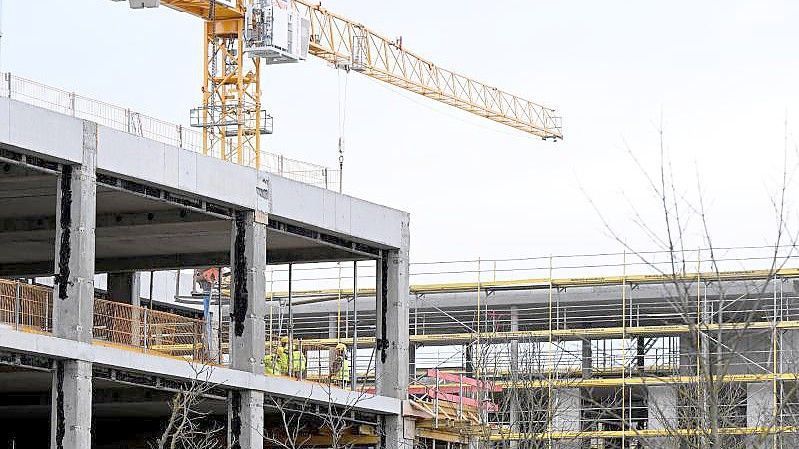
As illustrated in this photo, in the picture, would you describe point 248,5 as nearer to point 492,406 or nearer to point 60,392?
point 492,406

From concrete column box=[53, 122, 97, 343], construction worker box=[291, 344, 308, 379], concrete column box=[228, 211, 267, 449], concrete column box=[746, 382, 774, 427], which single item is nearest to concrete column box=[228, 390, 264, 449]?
concrete column box=[228, 211, 267, 449]

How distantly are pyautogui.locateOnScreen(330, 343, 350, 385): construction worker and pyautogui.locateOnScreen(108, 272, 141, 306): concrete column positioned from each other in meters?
6.43

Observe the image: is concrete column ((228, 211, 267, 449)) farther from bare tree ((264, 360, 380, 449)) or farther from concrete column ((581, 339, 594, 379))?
concrete column ((581, 339, 594, 379))

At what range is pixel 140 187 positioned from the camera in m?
36.3

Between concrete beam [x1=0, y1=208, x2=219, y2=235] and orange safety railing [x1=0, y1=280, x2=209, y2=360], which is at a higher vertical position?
concrete beam [x1=0, y1=208, x2=219, y2=235]

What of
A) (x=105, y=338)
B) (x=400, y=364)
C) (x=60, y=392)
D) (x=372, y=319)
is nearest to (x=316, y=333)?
(x=372, y=319)

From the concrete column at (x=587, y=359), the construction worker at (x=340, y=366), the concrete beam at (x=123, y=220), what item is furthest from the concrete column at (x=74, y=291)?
the concrete column at (x=587, y=359)

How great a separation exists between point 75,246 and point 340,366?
13.9 meters

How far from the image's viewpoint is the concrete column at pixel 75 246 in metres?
34.0

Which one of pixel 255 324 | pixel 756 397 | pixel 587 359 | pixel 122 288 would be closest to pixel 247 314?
pixel 255 324

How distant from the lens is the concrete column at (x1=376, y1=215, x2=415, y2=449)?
4447 centimetres

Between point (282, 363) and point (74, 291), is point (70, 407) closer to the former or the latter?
point (74, 291)

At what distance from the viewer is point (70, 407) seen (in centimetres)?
3372

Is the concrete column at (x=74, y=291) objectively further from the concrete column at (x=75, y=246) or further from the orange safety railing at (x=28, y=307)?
the orange safety railing at (x=28, y=307)
